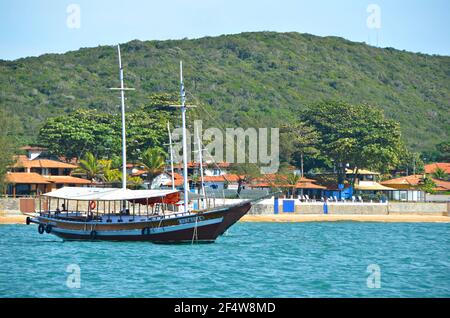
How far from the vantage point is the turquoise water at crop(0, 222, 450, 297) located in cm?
3728

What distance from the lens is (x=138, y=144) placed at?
357ft

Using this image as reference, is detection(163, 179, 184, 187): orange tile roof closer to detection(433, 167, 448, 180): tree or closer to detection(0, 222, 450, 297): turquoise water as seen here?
detection(0, 222, 450, 297): turquoise water

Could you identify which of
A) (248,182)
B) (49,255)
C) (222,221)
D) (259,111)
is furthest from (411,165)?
(49,255)

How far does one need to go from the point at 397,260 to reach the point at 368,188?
206ft

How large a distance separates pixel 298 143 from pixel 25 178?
38723mm

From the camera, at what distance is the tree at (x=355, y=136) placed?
353 ft

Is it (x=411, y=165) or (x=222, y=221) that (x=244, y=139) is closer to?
(x=411, y=165)

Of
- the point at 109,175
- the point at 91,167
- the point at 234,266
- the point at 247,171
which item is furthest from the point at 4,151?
the point at 234,266

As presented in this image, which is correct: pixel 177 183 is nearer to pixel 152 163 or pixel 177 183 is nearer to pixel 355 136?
pixel 152 163

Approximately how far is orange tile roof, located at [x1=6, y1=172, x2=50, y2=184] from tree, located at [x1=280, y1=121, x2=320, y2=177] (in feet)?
113

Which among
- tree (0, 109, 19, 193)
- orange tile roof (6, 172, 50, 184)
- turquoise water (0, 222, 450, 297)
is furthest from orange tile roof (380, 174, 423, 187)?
tree (0, 109, 19, 193)

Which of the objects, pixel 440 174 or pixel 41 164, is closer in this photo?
pixel 41 164

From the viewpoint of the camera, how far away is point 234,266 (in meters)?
45.1
